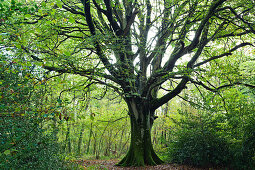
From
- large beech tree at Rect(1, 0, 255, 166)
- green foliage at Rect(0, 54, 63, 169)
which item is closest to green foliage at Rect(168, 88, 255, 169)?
large beech tree at Rect(1, 0, 255, 166)

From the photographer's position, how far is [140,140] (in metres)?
8.54

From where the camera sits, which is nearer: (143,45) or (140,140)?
(143,45)

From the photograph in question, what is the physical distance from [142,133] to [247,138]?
13.5ft

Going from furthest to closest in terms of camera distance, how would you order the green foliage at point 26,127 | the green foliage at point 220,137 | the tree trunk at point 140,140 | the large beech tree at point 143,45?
1. the tree trunk at point 140,140
2. the large beech tree at point 143,45
3. the green foliage at point 220,137
4. the green foliage at point 26,127

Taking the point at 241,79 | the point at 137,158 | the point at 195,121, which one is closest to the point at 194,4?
the point at 241,79

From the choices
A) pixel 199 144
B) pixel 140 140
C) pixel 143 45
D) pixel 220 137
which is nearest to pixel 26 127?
pixel 143 45

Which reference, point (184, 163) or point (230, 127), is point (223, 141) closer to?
point (230, 127)

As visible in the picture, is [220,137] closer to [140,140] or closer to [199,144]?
[199,144]

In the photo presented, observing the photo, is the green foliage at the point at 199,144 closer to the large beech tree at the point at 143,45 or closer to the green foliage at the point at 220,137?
the green foliage at the point at 220,137

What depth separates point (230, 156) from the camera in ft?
21.8

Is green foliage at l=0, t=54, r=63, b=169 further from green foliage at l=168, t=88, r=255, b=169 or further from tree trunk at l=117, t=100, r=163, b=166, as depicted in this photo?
green foliage at l=168, t=88, r=255, b=169

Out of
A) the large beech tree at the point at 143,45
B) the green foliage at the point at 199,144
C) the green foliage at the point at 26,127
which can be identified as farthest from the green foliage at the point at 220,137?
the green foliage at the point at 26,127

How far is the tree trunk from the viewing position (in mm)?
8312

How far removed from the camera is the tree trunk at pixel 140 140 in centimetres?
831
